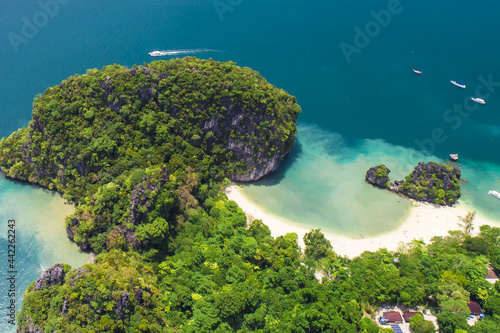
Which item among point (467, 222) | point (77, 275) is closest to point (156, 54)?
point (77, 275)

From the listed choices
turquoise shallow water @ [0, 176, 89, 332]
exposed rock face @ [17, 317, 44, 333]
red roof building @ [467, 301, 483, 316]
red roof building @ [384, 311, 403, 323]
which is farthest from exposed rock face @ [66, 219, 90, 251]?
red roof building @ [467, 301, 483, 316]

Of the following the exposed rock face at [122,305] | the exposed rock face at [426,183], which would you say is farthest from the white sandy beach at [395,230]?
the exposed rock face at [122,305]

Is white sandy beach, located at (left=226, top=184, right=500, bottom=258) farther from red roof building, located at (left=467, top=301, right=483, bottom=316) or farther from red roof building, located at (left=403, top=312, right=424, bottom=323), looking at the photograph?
red roof building, located at (left=467, top=301, right=483, bottom=316)

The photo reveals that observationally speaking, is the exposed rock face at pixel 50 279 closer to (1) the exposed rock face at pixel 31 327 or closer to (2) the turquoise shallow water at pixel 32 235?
(1) the exposed rock face at pixel 31 327

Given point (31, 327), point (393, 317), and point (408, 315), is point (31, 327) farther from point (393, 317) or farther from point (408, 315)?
point (408, 315)

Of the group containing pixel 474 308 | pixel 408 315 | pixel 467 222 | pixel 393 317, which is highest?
pixel 393 317

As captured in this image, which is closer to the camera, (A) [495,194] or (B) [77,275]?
(B) [77,275]
